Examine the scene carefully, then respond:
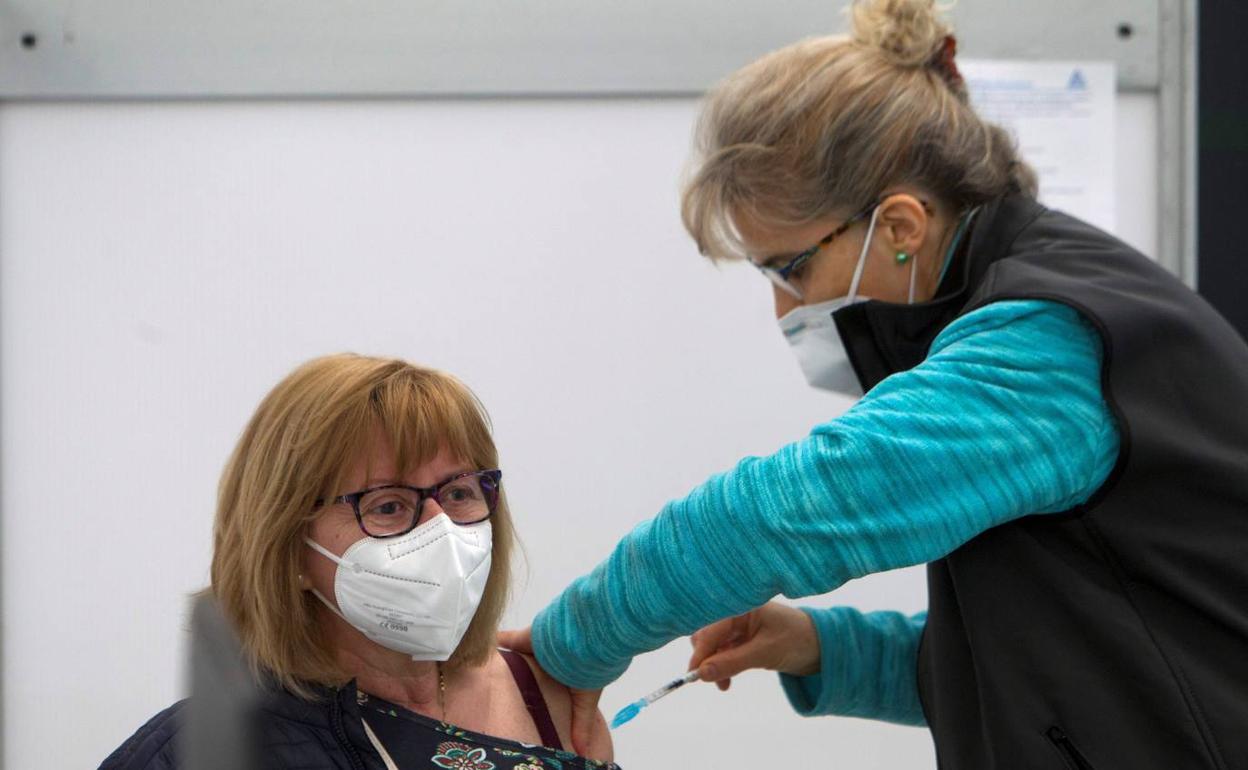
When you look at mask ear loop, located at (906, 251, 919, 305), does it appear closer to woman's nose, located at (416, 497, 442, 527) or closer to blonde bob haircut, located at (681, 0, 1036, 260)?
blonde bob haircut, located at (681, 0, 1036, 260)

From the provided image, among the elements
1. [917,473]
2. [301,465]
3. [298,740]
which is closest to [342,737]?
[298,740]

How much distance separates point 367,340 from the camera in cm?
196

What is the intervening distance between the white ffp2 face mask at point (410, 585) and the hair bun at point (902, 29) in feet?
2.21

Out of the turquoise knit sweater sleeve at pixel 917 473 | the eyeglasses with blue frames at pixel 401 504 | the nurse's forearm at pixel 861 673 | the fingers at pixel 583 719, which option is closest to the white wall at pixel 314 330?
the nurse's forearm at pixel 861 673

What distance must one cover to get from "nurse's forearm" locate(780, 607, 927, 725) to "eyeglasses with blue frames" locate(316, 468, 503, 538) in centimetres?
52

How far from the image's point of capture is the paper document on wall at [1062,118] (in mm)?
2064

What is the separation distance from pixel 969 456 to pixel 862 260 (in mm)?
325

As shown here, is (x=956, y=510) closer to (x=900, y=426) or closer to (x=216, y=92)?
(x=900, y=426)

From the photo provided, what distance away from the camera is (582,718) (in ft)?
4.76

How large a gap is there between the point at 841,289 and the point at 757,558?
0.37 m

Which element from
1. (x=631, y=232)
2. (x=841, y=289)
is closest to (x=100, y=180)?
(x=631, y=232)

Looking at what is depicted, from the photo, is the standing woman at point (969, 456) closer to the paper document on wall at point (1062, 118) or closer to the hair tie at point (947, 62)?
the hair tie at point (947, 62)

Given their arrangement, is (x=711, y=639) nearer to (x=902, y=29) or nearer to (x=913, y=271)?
(x=913, y=271)

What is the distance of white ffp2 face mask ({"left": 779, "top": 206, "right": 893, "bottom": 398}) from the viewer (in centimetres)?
136
